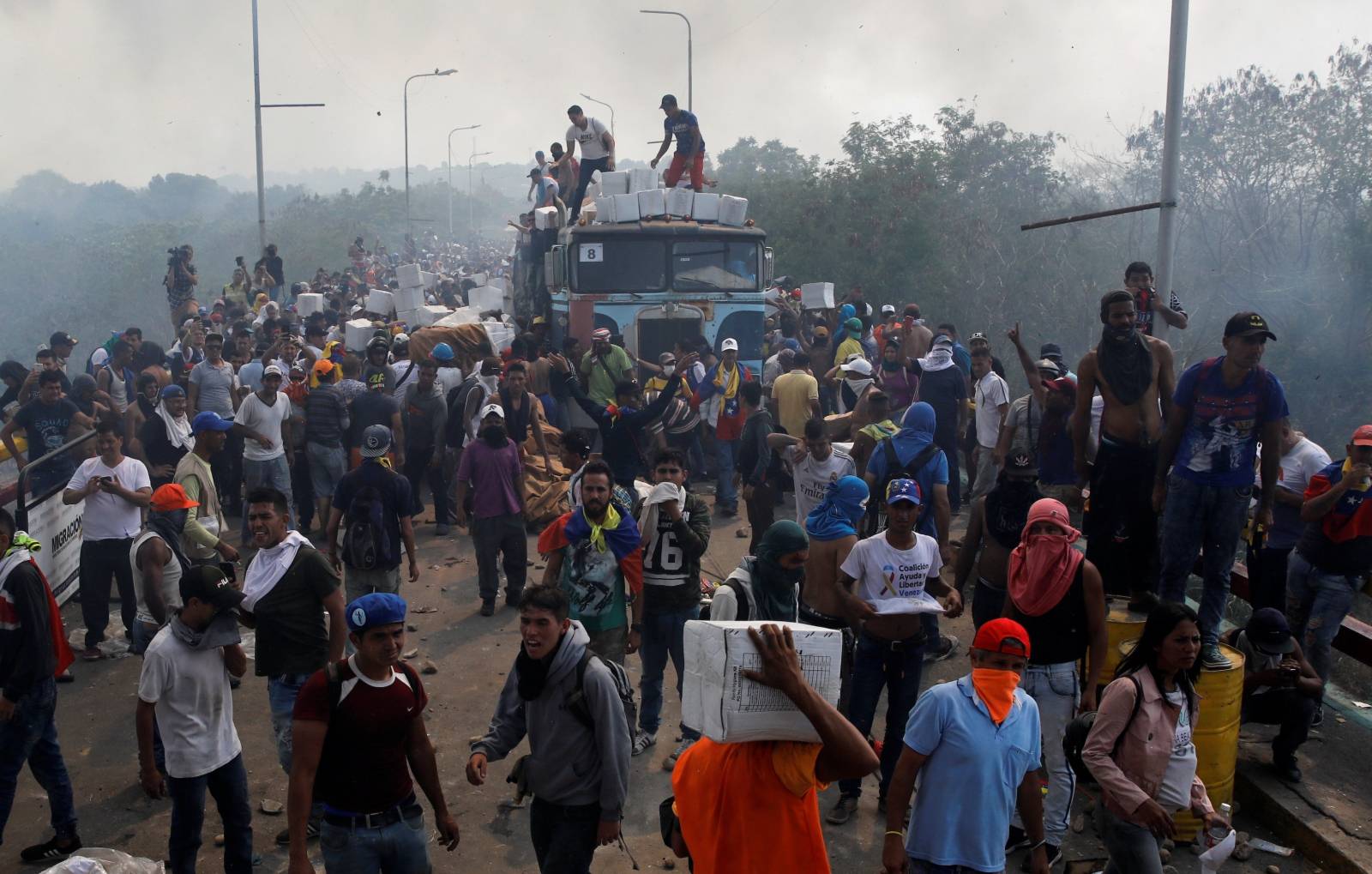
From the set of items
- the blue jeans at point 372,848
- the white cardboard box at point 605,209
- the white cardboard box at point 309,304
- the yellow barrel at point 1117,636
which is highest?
the white cardboard box at point 605,209

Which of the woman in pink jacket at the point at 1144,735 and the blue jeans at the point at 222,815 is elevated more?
the woman in pink jacket at the point at 1144,735

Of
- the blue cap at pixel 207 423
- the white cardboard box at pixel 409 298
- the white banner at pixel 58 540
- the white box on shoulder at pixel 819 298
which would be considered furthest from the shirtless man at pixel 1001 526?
the white cardboard box at pixel 409 298

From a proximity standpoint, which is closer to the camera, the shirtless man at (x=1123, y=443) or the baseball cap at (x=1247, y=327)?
the baseball cap at (x=1247, y=327)

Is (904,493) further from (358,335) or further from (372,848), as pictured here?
(358,335)

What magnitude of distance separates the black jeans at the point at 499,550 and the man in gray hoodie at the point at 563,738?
4.64m

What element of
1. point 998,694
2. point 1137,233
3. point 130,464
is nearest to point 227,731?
point 998,694

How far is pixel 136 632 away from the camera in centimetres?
669

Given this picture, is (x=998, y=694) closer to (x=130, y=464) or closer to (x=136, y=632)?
(x=136, y=632)

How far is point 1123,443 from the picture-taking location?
6203 mm

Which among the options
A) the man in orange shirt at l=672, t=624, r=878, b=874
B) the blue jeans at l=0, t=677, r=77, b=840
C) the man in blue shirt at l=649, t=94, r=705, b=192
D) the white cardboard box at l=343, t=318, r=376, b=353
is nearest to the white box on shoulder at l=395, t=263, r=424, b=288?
the white cardboard box at l=343, t=318, r=376, b=353

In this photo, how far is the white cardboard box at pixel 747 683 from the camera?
2984 millimetres

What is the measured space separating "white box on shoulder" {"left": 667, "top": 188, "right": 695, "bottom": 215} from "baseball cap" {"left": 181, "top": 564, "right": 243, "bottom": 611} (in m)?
10.1

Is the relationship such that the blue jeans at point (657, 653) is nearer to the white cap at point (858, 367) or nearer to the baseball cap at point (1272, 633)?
the baseball cap at point (1272, 633)

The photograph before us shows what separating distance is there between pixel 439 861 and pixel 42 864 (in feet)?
6.12
